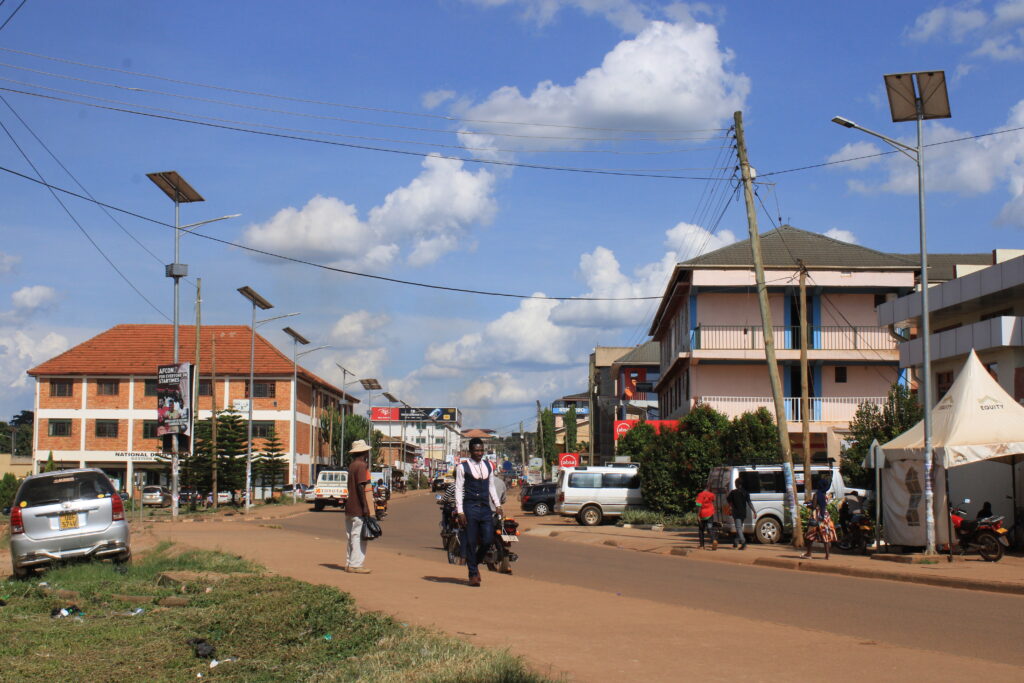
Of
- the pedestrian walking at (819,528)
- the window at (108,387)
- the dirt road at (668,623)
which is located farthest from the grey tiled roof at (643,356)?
the dirt road at (668,623)

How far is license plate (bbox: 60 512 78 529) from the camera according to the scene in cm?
1516

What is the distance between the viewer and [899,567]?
1906 cm

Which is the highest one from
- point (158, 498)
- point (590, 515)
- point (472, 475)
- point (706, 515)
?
point (472, 475)

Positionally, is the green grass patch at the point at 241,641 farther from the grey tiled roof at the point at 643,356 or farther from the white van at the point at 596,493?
the grey tiled roof at the point at 643,356

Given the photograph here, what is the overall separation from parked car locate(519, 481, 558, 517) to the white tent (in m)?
24.2

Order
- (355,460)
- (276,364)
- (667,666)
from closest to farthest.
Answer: (667,666) → (355,460) → (276,364)

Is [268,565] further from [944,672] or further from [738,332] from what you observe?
[738,332]

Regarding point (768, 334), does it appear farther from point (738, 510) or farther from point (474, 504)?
point (474, 504)

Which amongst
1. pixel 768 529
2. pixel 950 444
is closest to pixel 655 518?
pixel 768 529

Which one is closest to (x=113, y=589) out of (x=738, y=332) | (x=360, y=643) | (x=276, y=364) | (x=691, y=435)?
(x=360, y=643)

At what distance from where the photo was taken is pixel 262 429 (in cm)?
7450

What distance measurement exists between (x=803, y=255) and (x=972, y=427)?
23561mm

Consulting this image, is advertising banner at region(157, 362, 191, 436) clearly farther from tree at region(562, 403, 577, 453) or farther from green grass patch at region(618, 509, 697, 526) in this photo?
tree at region(562, 403, 577, 453)

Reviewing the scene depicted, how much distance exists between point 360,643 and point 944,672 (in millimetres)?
4667
